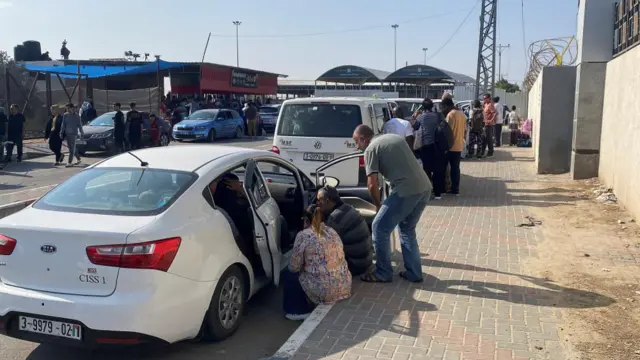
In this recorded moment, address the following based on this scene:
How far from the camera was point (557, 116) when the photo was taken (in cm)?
1459

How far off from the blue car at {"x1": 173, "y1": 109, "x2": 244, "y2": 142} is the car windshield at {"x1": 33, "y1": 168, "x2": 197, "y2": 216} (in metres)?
21.2

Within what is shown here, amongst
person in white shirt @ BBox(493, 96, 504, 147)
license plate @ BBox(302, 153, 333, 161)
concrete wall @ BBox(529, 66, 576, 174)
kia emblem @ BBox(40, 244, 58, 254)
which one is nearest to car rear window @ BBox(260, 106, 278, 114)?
person in white shirt @ BBox(493, 96, 504, 147)

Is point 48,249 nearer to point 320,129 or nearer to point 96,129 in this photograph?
point 320,129

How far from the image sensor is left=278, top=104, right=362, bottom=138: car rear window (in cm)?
1012

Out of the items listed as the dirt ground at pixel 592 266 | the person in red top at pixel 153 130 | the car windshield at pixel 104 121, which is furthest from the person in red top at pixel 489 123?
the car windshield at pixel 104 121

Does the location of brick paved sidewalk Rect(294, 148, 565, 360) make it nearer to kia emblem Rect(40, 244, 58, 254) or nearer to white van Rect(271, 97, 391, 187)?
kia emblem Rect(40, 244, 58, 254)

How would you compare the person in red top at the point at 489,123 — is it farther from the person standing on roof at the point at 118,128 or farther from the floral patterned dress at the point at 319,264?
the floral patterned dress at the point at 319,264

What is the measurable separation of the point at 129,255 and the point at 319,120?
645cm

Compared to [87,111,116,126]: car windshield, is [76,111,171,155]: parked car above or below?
below

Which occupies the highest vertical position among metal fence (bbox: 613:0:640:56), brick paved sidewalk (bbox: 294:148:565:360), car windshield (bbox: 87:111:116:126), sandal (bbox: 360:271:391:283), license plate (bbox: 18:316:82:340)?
metal fence (bbox: 613:0:640:56)

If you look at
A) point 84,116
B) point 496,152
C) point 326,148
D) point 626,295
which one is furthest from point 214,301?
point 84,116

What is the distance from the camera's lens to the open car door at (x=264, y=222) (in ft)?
17.8

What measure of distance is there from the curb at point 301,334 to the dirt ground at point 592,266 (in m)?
1.99

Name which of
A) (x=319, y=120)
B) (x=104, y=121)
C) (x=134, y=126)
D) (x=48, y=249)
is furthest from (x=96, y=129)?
(x=48, y=249)
